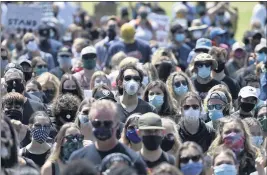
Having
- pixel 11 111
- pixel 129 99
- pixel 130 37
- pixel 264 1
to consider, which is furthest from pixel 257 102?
pixel 264 1

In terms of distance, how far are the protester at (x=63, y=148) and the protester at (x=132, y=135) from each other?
0.68 metres

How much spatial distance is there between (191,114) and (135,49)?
7.19m

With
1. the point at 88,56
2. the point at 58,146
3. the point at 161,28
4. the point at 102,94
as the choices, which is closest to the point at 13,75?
the point at 102,94

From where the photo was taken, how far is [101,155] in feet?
33.1

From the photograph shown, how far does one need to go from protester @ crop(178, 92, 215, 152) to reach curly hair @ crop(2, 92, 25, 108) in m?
1.68

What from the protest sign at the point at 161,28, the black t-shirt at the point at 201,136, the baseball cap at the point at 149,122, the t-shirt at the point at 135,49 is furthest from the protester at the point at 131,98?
the protest sign at the point at 161,28

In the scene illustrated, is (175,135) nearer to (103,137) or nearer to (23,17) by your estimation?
(103,137)

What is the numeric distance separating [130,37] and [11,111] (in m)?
7.20

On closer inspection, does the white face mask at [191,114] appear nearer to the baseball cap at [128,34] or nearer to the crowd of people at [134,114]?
the crowd of people at [134,114]

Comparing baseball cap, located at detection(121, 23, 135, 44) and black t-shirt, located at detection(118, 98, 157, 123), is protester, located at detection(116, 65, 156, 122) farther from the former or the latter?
baseball cap, located at detection(121, 23, 135, 44)

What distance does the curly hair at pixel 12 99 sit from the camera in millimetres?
12758

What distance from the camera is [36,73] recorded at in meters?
17.4

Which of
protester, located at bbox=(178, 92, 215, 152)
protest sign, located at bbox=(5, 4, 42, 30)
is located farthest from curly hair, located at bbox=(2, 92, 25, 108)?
protest sign, located at bbox=(5, 4, 42, 30)

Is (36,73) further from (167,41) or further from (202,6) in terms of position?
(202,6)
